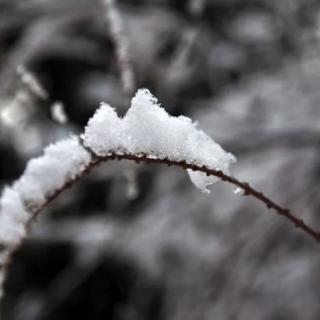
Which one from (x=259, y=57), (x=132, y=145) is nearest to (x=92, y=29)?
(x=259, y=57)

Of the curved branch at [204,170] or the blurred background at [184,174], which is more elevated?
the blurred background at [184,174]

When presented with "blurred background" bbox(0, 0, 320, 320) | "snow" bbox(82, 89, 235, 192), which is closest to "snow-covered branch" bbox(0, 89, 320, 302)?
"snow" bbox(82, 89, 235, 192)

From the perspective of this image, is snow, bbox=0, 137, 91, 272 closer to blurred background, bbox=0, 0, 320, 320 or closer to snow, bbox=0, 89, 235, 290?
snow, bbox=0, 89, 235, 290

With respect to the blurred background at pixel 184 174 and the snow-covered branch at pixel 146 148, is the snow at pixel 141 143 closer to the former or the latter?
the snow-covered branch at pixel 146 148

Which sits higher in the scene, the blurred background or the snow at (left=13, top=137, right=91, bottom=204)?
the blurred background

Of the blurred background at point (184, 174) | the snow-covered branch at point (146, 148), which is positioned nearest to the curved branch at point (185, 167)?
the snow-covered branch at point (146, 148)

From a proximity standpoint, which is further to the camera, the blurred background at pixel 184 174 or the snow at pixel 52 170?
the blurred background at pixel 184 174
